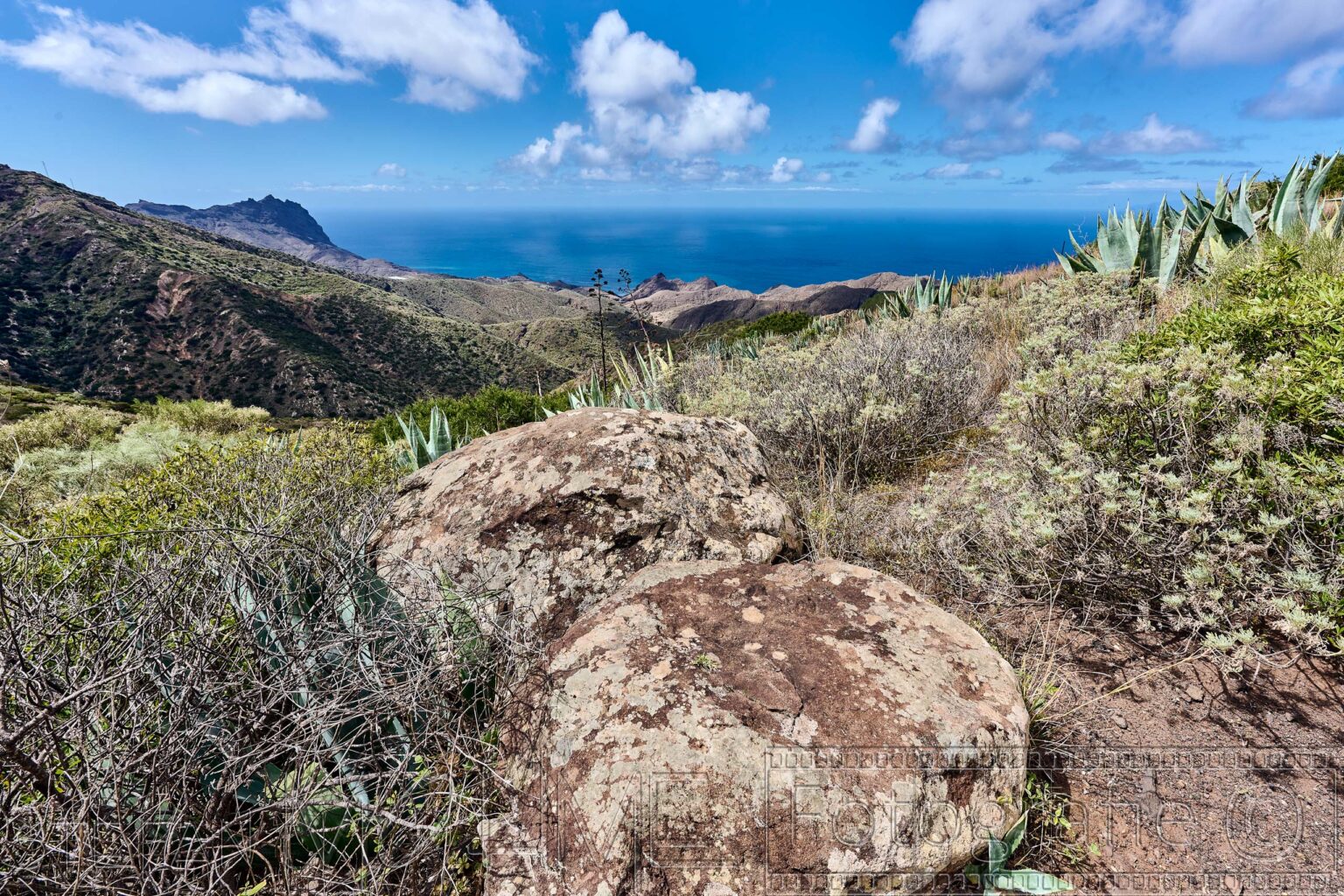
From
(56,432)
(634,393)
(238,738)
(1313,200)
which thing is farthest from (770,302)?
(238,738)

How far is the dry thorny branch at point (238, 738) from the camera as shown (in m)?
1.47

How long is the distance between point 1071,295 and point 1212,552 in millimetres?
4799

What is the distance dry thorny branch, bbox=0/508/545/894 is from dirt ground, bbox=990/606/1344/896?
6.10 ft

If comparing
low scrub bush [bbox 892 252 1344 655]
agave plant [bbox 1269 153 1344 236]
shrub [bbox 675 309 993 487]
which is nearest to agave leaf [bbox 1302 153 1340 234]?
agave plant [bbox 1269 153 1344 236]

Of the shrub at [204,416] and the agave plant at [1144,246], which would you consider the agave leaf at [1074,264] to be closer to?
the agave plant at [1144,246]

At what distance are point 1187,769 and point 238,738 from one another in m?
3.03

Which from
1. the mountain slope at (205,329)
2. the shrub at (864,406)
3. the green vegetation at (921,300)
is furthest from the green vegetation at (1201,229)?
the mountain slope at (205,329)

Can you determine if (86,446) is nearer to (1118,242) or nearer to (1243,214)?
(1118,242)

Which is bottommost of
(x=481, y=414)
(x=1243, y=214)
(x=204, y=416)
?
(x=204, y=416)

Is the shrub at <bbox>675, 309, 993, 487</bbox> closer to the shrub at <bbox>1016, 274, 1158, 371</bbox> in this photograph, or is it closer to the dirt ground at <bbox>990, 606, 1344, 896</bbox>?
the shrub at <bbox>1016, 274, 1158, 371</bbox>

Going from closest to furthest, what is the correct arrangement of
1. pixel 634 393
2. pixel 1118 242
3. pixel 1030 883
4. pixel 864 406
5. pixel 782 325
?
pixel 1030 883, pixel 864 406, pixel 634 393, pixel 1118 242, pixel 782 325

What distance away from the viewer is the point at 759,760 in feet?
5.37

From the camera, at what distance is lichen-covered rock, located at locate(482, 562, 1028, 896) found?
5.02 feet

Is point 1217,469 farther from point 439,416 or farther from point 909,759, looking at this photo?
point 439,416
